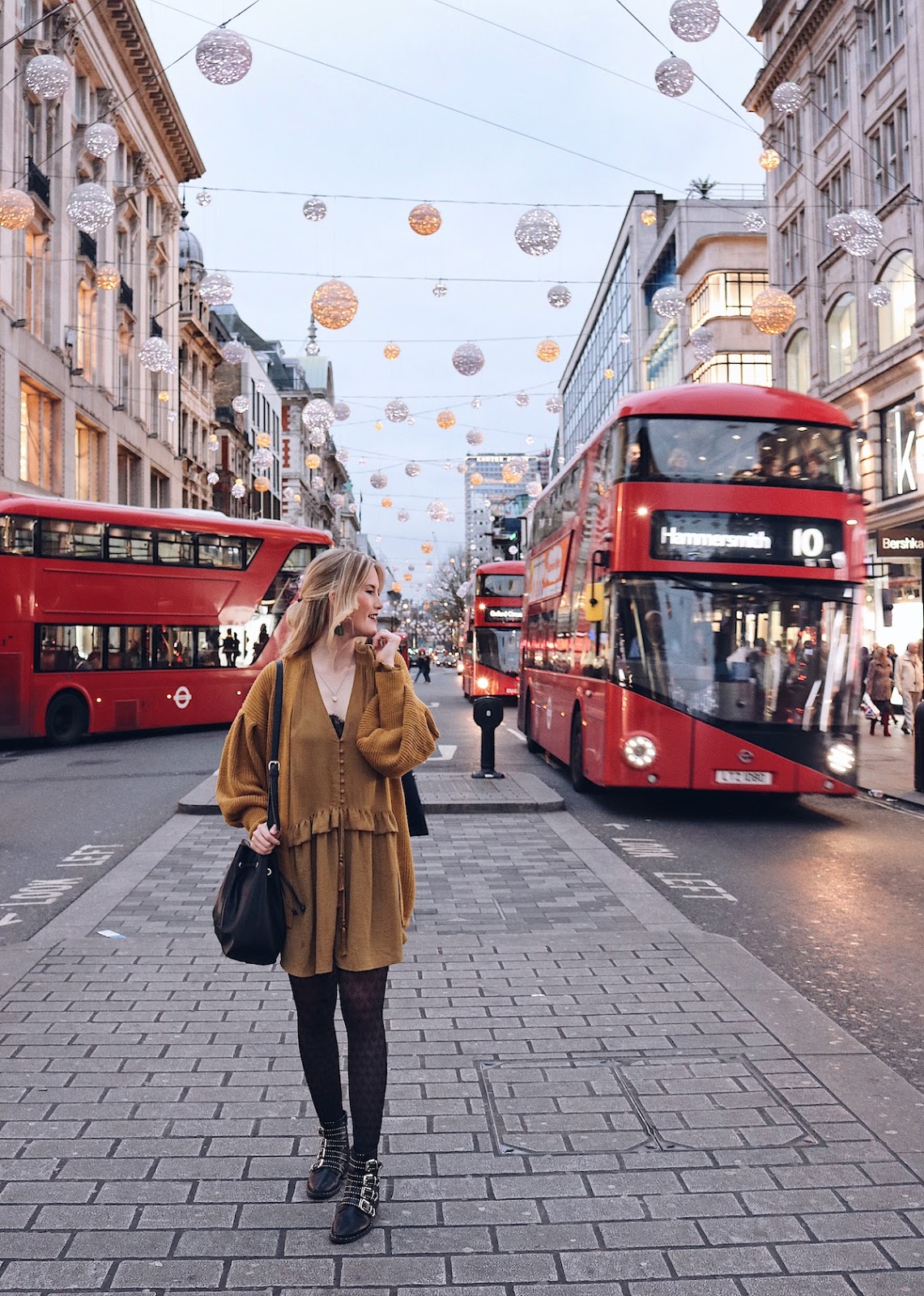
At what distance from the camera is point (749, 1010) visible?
4.91 metres

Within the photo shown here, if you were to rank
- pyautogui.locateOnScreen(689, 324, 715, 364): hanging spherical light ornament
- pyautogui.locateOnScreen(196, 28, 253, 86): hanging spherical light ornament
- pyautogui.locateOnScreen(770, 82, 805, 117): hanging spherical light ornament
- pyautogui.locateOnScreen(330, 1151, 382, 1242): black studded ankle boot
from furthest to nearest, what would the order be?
pyautogui.locateOnScreen(689, 324, 715, 364): hanging spherical light ornament → pyautogui.locateOnScreen(770, 82, 805, 117): hanging spherical light ornament → pyautogui.locateOnScreen(196, 28, 253, 86): hanging spherical light ornament → pyautogui.locateOnScreen(330, 1151, 382, 1242): black studded ankle boot

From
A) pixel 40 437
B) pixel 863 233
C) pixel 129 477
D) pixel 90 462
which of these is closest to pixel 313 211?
pixel 863 233

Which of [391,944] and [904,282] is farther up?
[904,282]

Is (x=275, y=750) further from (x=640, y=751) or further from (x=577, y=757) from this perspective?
(x=577, y=757)

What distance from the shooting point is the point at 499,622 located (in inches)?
1190

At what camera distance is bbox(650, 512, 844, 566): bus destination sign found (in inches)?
428

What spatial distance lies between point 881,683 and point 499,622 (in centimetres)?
1136

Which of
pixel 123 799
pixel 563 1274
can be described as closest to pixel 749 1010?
pixel 563 1274

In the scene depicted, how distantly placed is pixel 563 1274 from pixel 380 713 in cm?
147

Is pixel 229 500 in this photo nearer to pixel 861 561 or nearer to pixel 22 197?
pixel 22 197

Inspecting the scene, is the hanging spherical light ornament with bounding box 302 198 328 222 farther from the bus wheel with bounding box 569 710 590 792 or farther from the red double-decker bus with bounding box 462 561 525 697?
the red double-decker bus with bounding box 462 561 525 697

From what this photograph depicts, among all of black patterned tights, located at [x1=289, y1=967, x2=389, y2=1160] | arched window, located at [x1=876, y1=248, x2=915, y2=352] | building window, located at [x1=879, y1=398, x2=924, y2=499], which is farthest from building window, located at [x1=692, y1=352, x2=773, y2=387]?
black patterned tights, located at [x1=289, y1=967, x2=389, y2=1160]

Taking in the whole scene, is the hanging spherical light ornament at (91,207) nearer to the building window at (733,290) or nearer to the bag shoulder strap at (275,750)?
the bag shoulder strap at (275,750)

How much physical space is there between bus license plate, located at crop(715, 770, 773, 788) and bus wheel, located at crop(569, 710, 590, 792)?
223cm
